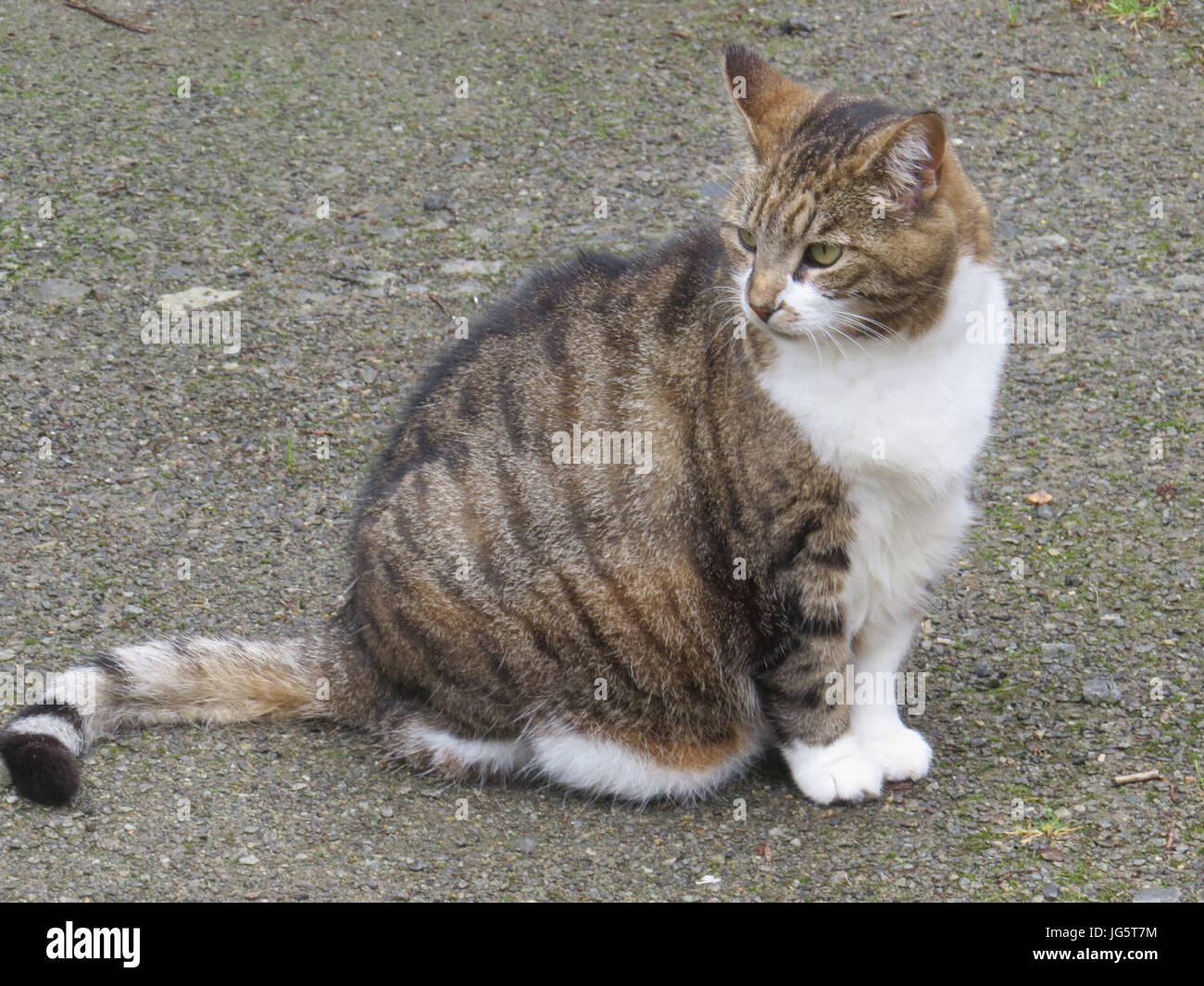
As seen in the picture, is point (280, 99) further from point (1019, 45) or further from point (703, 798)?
point (703, 798)

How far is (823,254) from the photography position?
11.7 ft

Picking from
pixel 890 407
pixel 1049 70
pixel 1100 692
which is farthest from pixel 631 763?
pixel 1049 70

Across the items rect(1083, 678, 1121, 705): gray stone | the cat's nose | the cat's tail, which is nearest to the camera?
the cat's nose

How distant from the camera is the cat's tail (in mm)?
4035

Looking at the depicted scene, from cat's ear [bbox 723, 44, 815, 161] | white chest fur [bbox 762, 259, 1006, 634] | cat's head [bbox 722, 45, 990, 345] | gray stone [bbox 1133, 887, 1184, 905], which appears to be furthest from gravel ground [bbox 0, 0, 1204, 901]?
cat's ear [bbox 723, 44, 815, 161]

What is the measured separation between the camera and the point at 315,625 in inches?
180

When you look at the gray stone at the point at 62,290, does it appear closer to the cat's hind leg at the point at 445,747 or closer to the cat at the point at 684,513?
the cat at the point at 684,513

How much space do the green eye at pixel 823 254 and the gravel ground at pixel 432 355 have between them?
1.58m

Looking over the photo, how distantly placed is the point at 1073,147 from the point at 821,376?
14.0 feet

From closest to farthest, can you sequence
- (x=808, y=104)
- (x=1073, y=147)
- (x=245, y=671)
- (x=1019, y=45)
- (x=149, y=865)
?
(x=149, y=865) < (x=808, y=104) < (x=245, y=671) < (x=1073, y=147) < (x=1019, y=45)

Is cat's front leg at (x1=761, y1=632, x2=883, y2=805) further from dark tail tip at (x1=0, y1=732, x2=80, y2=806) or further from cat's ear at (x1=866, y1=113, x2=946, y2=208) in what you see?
dark tail tip at (x1=0, y1=732, x2=80, y2=806)

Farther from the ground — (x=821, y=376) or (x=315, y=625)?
(x=821, y=376)

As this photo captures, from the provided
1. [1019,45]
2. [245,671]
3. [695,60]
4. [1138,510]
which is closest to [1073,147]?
[1019,45]

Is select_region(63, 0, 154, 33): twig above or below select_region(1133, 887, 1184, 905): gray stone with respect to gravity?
above
